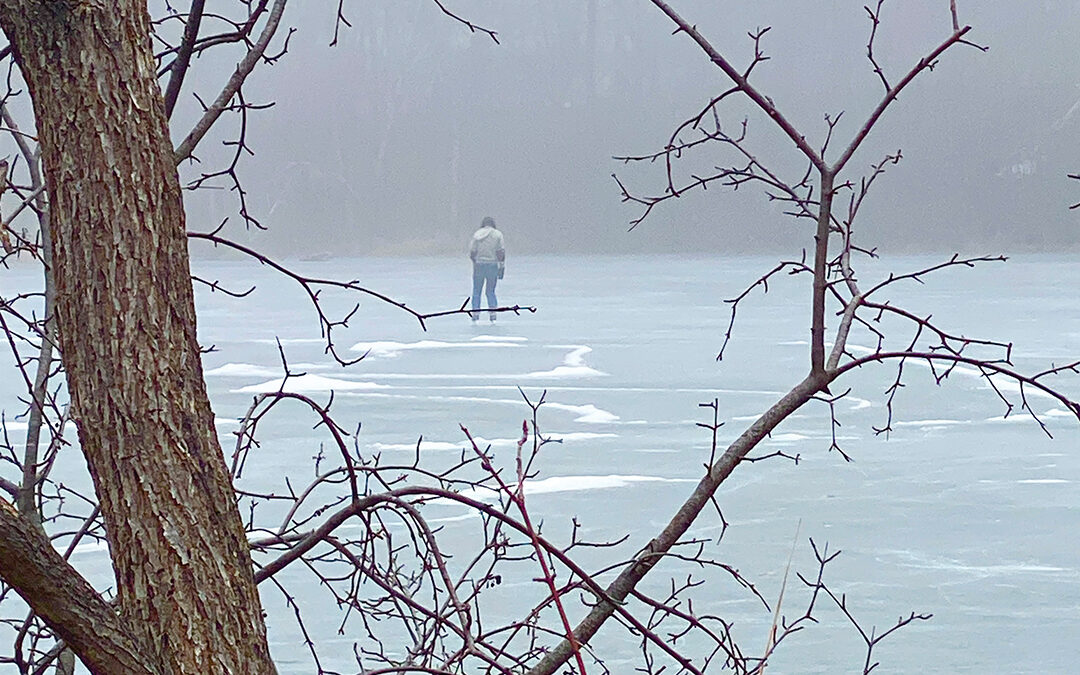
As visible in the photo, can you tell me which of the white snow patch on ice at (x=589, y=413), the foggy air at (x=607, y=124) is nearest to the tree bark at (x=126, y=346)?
the white snow patch on ice at (x=589, y=413)

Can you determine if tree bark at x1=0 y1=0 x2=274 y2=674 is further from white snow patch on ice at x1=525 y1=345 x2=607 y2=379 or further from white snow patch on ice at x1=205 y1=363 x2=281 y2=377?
white snow patch on ice at x1=205 y1=363 x2=281 y2=377

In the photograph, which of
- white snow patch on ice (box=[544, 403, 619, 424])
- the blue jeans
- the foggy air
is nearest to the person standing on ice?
the blue jeans

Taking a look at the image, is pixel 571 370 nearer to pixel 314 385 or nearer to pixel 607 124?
pixel 314 385

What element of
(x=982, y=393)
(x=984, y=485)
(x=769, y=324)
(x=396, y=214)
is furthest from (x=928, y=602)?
(x=396, y=214)

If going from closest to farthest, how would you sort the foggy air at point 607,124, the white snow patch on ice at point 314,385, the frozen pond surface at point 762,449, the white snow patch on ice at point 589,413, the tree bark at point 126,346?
the tree bark at point 126,346 → the frozen pond surface at point 762,449 → the white snow patch on ice at point 589,413 → the white snow patch on ice at point 314,385 → the foggy air at point 607,124

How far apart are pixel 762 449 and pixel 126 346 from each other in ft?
23.7

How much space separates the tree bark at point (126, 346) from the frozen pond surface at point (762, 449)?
3.70ft

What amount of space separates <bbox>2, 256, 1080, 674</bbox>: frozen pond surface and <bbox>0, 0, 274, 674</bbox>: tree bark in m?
1.13

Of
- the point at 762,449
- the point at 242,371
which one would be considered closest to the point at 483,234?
the point at 242,371

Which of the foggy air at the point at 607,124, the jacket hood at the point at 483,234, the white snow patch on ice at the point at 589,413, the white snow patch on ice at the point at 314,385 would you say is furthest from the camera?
the foggy air at the point at 607,124

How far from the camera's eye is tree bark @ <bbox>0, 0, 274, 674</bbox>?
139cm

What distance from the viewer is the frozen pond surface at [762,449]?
524 centimetres

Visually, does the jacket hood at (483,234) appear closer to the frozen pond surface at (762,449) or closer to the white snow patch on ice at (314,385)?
the frozen pond surface at (762,449)

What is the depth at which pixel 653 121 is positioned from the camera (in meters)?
53.8
